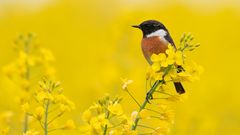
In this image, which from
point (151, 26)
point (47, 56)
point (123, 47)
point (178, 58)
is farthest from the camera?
point (123, 47)

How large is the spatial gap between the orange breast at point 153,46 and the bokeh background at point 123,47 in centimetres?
134

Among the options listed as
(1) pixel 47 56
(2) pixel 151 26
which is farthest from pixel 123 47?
(2) pixel 151 26

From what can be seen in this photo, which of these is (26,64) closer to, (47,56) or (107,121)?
(47,56)

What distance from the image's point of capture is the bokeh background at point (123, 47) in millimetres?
7691

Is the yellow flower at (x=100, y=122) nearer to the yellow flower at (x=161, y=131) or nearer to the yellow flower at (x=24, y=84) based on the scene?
the yellow flower at (x=161, y=131)

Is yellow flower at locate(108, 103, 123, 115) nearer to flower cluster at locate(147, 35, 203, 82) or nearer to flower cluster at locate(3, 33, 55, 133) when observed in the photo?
flower cluster at locate(147, 35, 203, 82)

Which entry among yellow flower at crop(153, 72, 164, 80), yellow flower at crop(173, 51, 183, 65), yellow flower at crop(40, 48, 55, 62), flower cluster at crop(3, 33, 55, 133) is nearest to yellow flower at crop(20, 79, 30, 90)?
flower cluster at crop(3, 33, 55, 133)

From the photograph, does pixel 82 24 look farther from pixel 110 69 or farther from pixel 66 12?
pixel 110 69

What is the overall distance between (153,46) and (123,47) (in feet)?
11.7

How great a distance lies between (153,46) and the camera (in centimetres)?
441

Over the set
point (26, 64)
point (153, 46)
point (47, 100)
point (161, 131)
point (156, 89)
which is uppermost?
point (26, 64)

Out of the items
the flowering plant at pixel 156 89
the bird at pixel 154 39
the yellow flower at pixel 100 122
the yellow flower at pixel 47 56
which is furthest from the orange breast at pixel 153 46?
the yellow flower at pixel 47 56

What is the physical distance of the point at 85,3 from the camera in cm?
2050

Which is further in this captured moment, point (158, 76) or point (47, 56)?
point (47, 56)
